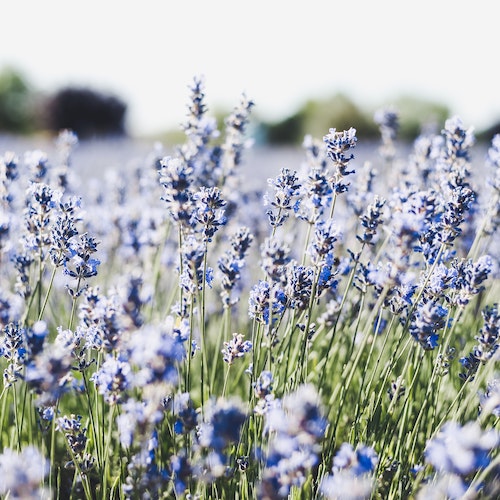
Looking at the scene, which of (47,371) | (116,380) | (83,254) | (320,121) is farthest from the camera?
(320,121)

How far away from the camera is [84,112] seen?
25.0 metres

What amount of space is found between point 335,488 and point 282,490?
0.43 feet

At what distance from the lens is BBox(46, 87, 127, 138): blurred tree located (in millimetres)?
24391

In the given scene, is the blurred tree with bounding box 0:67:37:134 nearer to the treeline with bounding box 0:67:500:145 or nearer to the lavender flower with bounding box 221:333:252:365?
the treeline with bounding box 0:67:500:145

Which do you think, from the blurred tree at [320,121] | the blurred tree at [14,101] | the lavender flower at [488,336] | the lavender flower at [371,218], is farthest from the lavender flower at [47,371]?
the blurred tree at [14,101]

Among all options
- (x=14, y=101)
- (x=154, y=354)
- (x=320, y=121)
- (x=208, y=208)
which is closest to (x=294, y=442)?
(x=154, y=354)

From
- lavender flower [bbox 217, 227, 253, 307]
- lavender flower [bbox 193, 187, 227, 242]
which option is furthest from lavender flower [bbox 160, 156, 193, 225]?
lavender flower [bbox 217, 227, 253, 307]

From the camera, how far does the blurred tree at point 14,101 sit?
32.5 m

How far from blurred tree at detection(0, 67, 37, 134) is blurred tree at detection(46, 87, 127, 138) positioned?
810 cm

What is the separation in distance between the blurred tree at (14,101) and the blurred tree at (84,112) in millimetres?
8100

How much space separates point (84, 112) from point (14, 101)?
11.7m

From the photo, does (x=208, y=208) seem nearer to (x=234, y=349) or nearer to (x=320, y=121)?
(x=234, y=349)

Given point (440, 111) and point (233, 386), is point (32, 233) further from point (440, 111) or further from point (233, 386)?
point (440, 111)

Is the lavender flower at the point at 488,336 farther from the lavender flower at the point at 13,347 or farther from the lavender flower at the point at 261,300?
the lavender flower at the point at 13,347
